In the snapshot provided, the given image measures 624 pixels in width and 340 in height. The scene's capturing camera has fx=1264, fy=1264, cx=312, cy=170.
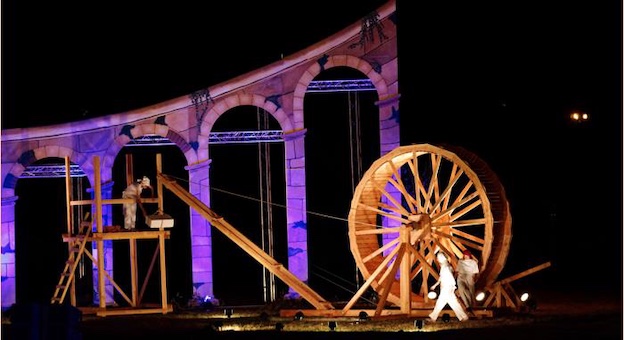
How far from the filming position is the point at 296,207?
22.4 meters

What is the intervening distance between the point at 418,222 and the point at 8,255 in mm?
7793

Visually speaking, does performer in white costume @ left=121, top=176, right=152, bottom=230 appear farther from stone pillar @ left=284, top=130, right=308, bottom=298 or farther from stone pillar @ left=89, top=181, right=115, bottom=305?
stone pillar @ left=284, top=130, right=308, bottom=298

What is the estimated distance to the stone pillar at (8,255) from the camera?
22828 mm

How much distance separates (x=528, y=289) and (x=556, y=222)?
4324mm

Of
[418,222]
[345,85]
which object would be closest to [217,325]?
[418,222]

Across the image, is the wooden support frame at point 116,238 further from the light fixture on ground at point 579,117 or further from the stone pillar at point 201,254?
the light fixture on ground at point 579,117

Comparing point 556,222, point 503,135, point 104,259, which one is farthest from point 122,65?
point 556,222

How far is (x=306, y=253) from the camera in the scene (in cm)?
2242

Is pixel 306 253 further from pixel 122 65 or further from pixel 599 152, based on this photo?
pixel 599 152

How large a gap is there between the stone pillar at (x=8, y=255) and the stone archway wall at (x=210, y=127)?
18 mm

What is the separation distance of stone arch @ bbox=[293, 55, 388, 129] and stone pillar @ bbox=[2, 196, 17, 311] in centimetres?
538

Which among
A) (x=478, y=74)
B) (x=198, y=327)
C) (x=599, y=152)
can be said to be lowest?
(x=198, y=327)

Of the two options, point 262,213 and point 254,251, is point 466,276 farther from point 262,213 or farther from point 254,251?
point 262,213

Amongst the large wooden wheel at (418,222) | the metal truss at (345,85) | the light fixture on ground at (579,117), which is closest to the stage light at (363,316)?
the large wooden wheel at (418,222)
